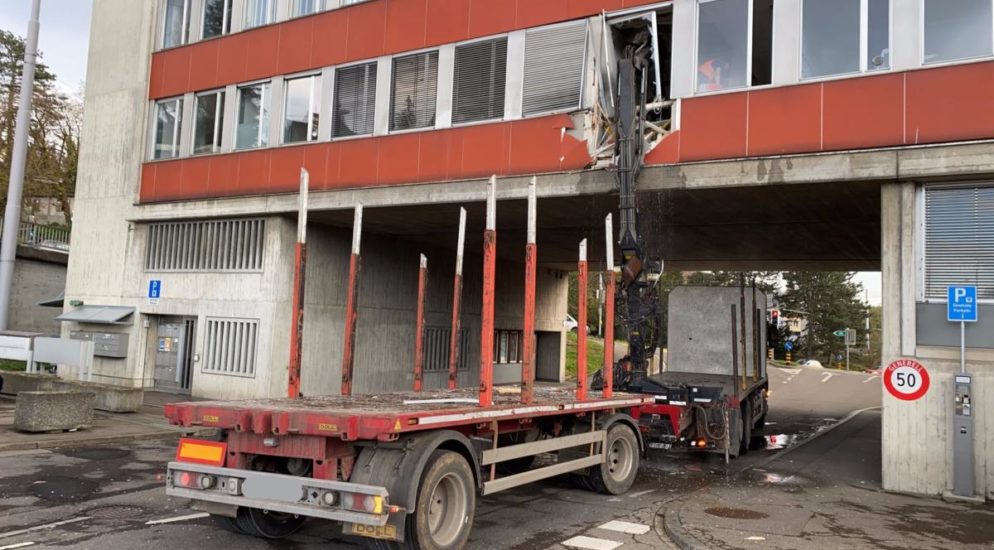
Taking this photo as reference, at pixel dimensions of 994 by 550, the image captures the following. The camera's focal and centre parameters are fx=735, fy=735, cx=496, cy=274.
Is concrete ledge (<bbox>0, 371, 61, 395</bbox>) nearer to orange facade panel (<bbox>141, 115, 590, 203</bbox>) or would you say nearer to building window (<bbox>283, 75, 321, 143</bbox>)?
orange facade panel (<bbox>141, 115, 590, 203</bbox>)

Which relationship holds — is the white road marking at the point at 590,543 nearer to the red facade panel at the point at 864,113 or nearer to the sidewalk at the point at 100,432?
the sidewalk at the point at 100,432

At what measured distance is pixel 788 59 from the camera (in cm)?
1138

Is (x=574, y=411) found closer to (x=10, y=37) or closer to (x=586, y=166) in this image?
(x=586, y=166)

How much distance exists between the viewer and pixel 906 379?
10.1 meters

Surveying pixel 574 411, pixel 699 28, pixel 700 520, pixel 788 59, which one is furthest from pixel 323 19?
pixel 700 520

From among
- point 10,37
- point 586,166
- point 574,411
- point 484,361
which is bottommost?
point 574,411

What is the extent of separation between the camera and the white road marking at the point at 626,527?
24.6 ft

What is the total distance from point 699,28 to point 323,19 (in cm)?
905

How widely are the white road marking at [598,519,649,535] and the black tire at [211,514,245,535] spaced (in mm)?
3566

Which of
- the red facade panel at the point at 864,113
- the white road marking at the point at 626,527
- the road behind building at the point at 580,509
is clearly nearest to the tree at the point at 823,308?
the road behind building at the point at 580,509

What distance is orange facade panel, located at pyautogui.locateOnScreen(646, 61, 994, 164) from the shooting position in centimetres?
998

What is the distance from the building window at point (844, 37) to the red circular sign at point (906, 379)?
4.27 metres

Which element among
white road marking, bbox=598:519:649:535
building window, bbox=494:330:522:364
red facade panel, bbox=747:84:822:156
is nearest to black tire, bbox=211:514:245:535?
white road marking, bbox=598:519:649:535

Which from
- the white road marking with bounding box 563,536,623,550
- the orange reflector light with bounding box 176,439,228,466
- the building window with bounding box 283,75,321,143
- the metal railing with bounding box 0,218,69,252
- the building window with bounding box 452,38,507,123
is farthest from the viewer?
the metal railing with bounding box 0,218,69,252
